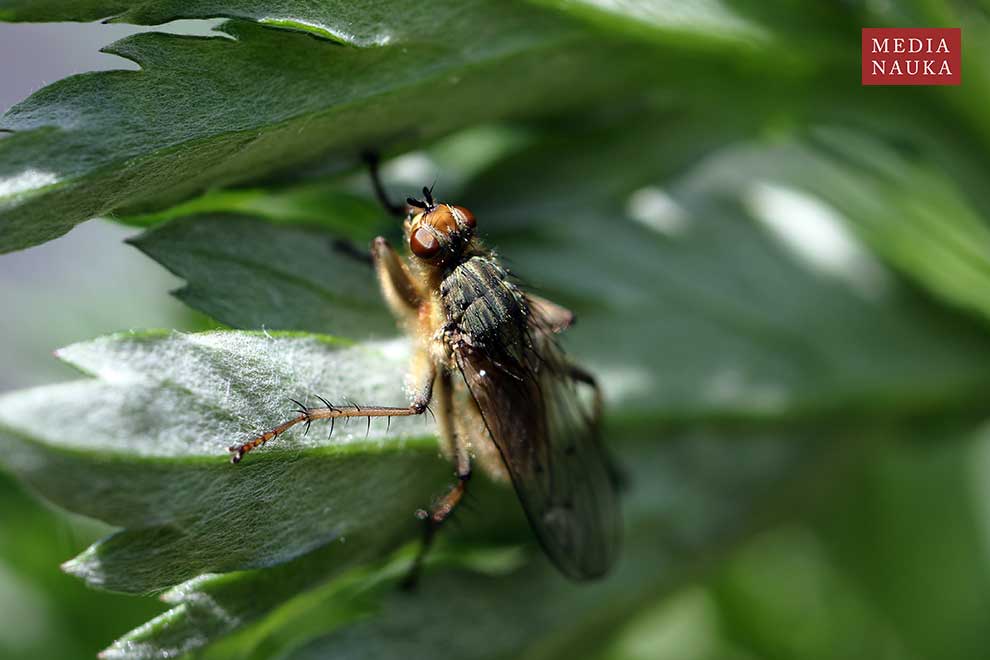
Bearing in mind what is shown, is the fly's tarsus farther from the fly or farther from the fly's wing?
the fly's wing

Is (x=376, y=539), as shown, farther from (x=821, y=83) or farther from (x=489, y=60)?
(x=821, y=83)

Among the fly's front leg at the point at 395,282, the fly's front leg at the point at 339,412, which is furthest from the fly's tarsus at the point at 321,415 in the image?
the fly's front leg at the point at 395,282

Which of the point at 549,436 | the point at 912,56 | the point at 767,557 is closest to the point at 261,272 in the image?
the point at 549,436

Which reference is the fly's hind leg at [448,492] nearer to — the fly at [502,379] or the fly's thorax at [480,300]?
the fly at [502,379]

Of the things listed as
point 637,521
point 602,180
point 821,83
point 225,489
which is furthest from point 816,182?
point 225,489

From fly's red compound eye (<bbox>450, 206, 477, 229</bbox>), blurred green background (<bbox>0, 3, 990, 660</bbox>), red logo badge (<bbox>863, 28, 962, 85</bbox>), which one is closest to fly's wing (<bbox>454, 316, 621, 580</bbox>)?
fly's red compound eye (<bbox>450, 206, 477, 229</bbox>)

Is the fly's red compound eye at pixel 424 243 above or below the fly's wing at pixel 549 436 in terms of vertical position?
above

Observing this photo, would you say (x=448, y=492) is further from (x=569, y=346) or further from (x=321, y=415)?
(x=569, y=346)
